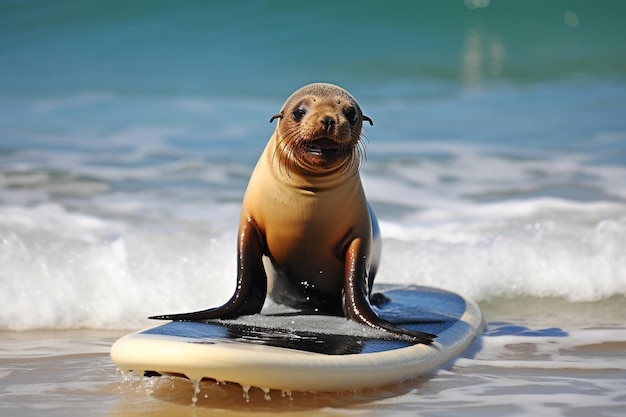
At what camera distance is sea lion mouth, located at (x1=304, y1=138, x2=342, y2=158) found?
5219mm

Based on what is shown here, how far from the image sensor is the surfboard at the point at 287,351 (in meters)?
4.42

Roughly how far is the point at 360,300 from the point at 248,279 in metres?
0.58

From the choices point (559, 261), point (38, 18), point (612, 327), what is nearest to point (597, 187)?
point (559, 261)

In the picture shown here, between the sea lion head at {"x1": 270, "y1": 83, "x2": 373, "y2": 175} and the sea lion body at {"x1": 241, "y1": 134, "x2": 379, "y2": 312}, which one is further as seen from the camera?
the sea lion body at {"x1": 241, "y1": 134, "x2": 379, "y2": 312}

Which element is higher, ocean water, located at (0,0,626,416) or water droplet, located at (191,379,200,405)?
ocean water, located at (0,0,626,416)

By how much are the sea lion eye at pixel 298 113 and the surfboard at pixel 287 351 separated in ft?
3.34

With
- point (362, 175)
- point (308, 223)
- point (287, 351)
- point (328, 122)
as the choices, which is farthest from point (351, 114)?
point (362, 175)

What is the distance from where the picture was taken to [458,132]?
50.3 ft

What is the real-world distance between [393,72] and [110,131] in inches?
262

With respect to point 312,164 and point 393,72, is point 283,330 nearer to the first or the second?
point 312,164

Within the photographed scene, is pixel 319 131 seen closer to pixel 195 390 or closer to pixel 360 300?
pixel 360 300

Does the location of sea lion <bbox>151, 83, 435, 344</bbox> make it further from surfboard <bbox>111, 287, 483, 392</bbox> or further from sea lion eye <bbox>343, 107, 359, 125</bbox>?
surfboard <bbox>111, 287, 483, 392</bbox>

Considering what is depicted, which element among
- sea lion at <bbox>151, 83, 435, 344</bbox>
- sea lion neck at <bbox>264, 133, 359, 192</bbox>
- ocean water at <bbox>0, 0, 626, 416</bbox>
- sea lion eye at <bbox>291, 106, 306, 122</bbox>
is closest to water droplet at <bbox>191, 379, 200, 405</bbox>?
ocean water at <bbox>0, 0, 626, 416</bbox>

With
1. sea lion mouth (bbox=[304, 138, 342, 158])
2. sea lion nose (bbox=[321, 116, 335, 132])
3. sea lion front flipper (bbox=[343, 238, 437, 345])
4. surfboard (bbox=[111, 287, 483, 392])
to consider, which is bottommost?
surfboard (bbox=[111, 287, 483, 392])
